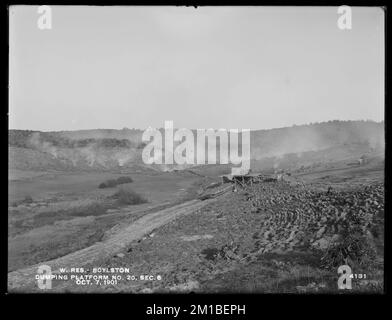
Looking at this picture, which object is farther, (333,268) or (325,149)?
(325,149)

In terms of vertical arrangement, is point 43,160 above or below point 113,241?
above

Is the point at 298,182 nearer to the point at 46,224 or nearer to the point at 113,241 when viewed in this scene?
the point at 113,241

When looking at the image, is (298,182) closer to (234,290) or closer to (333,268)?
(333,268)

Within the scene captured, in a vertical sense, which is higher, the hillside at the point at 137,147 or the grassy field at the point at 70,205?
the hillside at the point at 137,147

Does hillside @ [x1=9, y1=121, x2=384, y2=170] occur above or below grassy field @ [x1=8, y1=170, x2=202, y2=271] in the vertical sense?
above

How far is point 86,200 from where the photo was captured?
550 cm

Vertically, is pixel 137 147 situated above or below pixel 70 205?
above

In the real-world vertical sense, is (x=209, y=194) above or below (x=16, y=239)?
→ above

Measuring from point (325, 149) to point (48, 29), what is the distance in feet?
12.5

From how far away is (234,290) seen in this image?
5230mm
